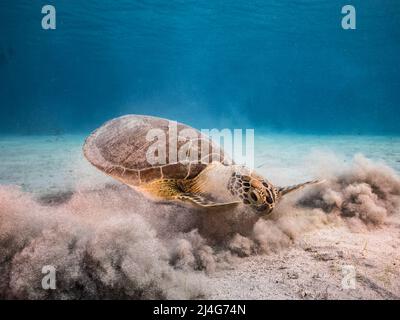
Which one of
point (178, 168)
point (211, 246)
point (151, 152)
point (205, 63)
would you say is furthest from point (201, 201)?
point (205, 63)

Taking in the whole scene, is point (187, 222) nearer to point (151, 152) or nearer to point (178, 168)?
point (178, 168)

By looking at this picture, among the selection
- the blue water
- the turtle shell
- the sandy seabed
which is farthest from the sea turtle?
the blue water

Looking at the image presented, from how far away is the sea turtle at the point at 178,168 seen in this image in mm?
3008

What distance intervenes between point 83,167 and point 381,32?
129 ft

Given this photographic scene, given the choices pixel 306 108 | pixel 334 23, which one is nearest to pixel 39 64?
pixel 334 23

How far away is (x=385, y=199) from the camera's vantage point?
423 centimetres

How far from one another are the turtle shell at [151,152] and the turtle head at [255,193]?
25.0 inches

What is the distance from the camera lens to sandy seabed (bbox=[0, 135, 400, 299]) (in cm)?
220

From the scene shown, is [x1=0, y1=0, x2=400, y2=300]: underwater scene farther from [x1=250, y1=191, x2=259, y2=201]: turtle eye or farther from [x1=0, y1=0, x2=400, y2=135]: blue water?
[x1=0, y1=0, x2=400, y2=135]: blue water

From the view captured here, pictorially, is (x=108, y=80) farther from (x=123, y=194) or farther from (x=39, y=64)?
(x=123, y=194)

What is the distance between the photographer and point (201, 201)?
2939 millimetres

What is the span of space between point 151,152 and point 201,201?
105 cm

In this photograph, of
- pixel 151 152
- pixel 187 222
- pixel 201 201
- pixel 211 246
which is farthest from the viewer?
pixel 151 152
